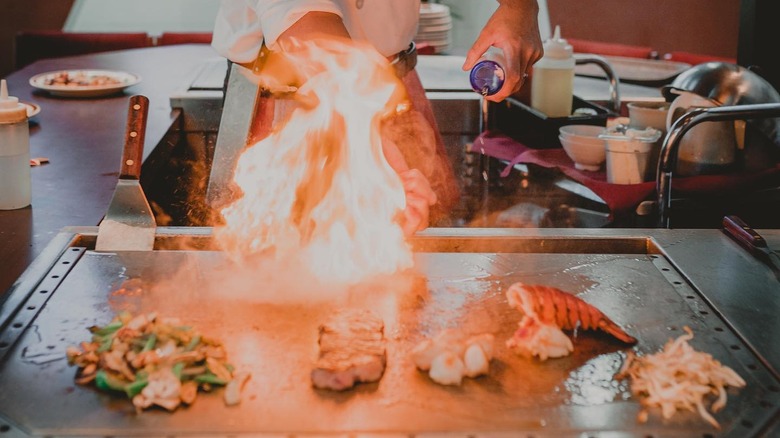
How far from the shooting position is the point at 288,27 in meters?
2.56

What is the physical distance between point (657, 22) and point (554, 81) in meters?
3.93

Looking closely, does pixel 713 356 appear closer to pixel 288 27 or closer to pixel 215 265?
pixel 215 265

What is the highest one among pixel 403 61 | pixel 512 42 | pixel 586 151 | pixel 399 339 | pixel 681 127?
pixel 512 42

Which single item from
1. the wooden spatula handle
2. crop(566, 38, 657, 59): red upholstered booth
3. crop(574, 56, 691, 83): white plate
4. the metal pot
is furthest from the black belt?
crop(566, 38, 657, 59): red upholstered booth

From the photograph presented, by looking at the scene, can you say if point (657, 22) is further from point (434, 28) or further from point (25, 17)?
point (25, 17)

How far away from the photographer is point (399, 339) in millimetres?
1797

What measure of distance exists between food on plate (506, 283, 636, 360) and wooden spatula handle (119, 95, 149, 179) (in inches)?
43.2

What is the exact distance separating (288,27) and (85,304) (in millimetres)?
1098

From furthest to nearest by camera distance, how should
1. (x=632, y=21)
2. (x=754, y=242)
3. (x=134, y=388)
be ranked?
(x=632, y=21), (x=754, y=242), (x=134, y=388)

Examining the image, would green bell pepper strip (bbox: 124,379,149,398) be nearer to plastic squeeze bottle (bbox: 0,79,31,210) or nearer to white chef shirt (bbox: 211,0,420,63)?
plastic squeeze bottle (bbox: 0,79,31,210)

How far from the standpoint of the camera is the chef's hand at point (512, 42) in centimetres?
244

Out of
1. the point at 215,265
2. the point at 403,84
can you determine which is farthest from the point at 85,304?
the point at 403,84

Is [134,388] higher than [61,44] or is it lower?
lower

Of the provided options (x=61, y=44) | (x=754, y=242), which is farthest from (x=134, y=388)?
(x=61, y=44)
